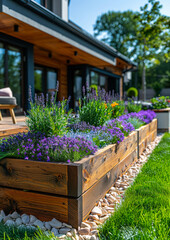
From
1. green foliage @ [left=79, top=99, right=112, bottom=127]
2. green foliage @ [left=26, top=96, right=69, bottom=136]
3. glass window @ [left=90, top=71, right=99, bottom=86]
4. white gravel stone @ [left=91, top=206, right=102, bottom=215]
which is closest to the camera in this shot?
white gravel stone @ [left=91, top=206, right=102, bottom=215]

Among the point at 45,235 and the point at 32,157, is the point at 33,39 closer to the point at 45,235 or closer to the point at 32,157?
the point at 32,157

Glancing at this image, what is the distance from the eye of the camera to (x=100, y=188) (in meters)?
2.20

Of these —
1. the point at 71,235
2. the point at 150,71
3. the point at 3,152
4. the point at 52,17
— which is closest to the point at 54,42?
the point at 52,17

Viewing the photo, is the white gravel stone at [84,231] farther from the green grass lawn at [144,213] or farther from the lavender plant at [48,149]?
the lavender plant at [48,149]

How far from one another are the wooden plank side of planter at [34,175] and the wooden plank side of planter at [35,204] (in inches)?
1.9

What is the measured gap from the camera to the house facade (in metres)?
4.45

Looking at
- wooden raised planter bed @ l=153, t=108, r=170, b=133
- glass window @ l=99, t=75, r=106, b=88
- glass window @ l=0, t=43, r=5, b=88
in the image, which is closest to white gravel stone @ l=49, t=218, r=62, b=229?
glass window @ l=0, t=43, r=5, b=88

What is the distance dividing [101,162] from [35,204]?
71cm

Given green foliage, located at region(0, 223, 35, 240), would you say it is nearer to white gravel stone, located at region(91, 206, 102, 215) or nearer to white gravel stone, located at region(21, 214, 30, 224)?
white gravel stone, located at region(21, 214, 30, 224)

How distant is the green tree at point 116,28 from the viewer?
32719 mm

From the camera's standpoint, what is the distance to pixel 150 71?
38.9 m

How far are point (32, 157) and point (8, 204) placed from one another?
0.44m

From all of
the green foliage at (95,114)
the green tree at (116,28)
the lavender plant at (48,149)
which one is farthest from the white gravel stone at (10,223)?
the green tree at (116,28)

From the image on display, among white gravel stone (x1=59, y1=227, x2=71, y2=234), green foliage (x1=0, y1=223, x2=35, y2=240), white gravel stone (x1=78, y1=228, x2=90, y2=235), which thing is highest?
green foliage (x1=0, y1=223, x2=35, y2=240)
